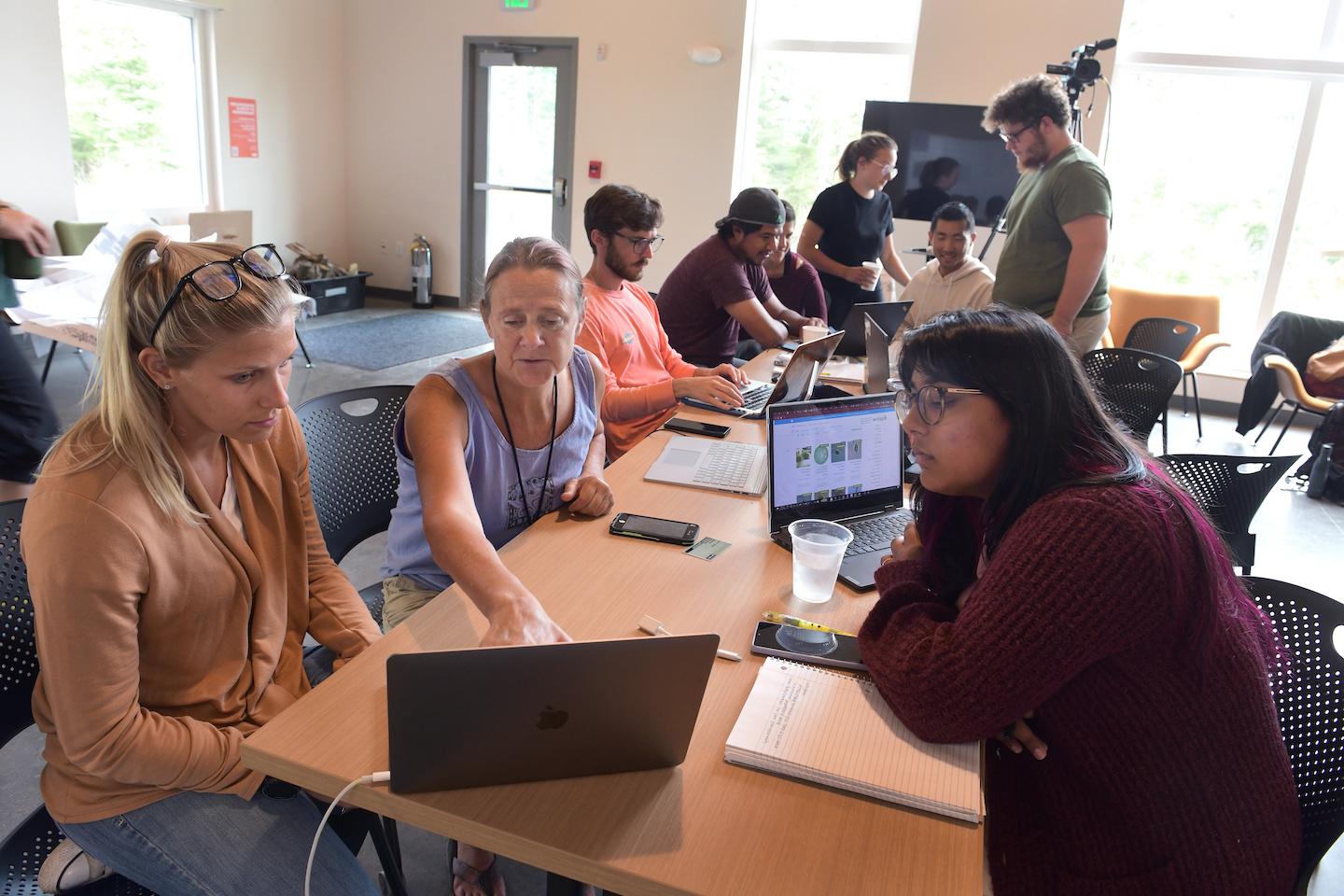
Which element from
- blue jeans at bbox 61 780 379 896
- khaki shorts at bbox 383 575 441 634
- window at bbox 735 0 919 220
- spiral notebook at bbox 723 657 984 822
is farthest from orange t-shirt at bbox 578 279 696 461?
window at bbox 735 0 919 220

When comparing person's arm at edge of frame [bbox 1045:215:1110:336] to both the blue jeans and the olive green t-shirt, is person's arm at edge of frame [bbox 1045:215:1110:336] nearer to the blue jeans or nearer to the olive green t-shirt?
the olive green t-shirt

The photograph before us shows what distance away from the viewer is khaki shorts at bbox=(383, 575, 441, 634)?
1616 mm

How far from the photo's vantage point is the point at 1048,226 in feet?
10.1

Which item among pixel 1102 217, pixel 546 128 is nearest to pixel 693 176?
pixel 546 128

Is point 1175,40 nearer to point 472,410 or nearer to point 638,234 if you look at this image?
point 638,234

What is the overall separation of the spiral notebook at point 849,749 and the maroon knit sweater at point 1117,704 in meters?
0.04

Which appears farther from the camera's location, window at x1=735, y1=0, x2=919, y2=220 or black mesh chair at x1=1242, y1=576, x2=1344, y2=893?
window at x1=735, y1=0, x2=919, y2=220

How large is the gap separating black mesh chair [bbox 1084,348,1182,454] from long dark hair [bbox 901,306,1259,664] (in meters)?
1.94

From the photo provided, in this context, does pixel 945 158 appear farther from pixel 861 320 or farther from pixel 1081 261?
pixel 1081 261

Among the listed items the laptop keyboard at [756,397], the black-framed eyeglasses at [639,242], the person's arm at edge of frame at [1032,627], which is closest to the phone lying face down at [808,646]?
the person's arm at edge of frame at [1032,627]

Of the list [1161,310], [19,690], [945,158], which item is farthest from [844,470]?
[1161,310]

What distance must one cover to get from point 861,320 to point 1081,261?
821mm

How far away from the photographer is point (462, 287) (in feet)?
25.1

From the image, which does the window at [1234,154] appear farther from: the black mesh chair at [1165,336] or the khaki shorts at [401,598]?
the khaki shorts at [401,598]
